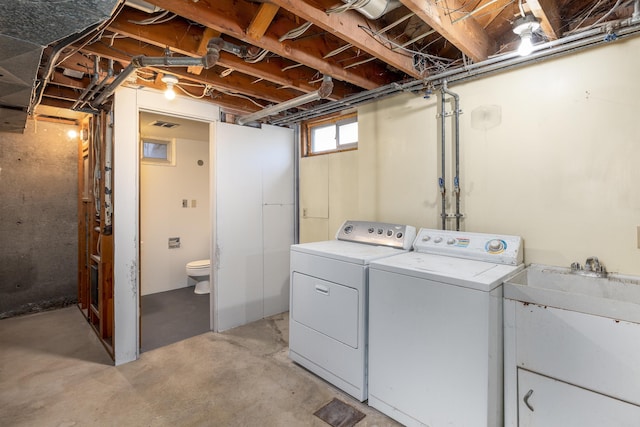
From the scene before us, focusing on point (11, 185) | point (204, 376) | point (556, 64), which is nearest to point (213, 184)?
point (204, 376)

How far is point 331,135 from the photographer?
3443mm

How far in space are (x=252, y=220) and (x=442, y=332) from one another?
2.27m

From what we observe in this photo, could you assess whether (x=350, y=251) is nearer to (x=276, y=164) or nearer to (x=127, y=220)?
(x=276, y=164)

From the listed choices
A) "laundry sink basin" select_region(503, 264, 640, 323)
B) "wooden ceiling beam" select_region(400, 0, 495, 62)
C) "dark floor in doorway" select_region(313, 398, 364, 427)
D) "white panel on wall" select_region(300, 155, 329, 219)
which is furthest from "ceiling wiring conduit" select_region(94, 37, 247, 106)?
"dark floor in doorway" select_region(313, 398, 364, 427)

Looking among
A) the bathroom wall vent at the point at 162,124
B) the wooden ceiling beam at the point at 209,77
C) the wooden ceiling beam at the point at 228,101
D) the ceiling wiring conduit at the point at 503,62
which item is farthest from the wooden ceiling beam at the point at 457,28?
the bathroom wall vent at the point at 162,124

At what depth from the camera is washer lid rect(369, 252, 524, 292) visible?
1564mm

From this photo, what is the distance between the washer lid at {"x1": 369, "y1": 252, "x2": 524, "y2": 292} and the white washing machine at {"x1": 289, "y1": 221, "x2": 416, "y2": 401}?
163 millimetres

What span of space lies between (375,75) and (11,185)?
13.1ft

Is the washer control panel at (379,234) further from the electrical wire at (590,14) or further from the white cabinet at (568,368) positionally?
the electrical wire at (590,14)

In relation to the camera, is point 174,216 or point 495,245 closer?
point 495,245

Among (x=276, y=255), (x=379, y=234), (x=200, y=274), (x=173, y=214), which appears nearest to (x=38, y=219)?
(x=173, y=214)

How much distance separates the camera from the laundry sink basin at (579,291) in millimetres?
1324

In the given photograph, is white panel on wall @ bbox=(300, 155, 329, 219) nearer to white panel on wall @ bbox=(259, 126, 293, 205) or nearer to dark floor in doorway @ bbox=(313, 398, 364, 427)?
white panel on wall @ bbox=(259, 126, 293, 205)

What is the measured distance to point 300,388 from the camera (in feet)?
7.19
